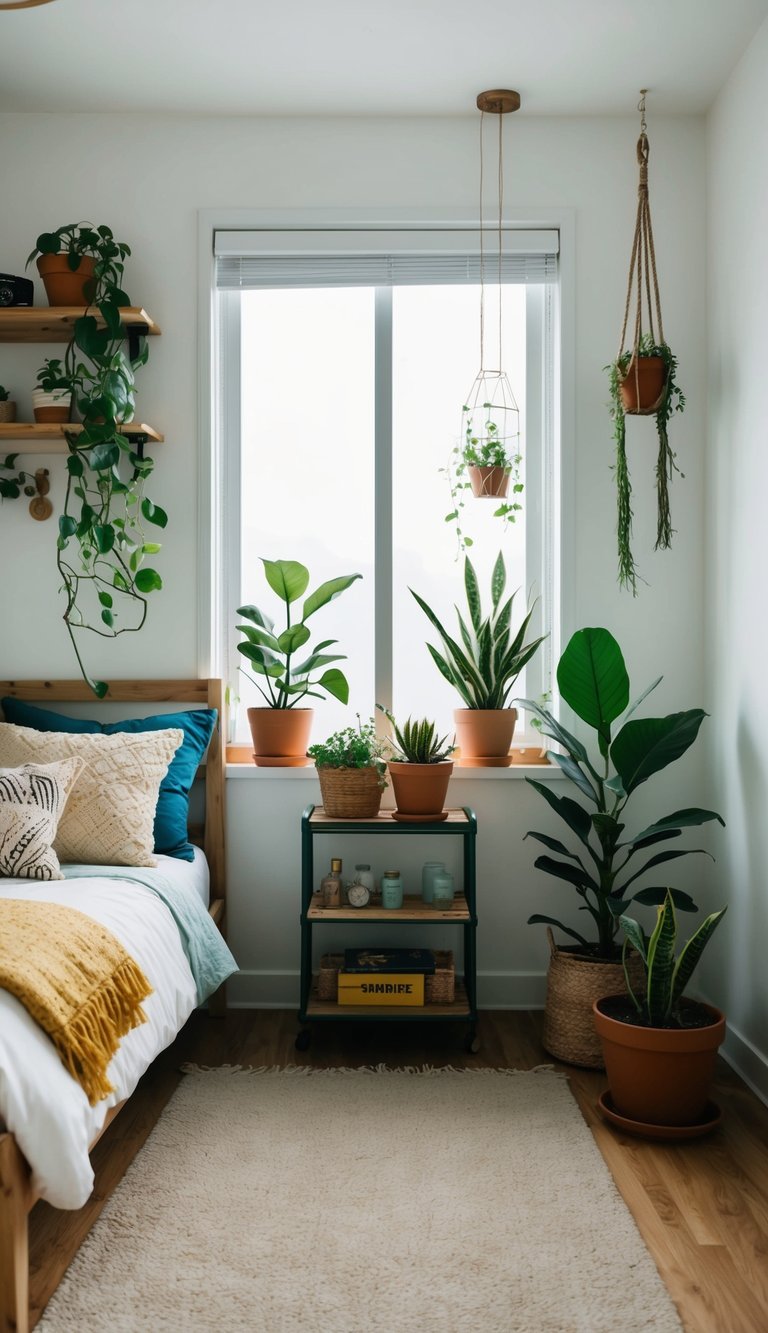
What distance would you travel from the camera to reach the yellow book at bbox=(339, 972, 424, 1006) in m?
3.15

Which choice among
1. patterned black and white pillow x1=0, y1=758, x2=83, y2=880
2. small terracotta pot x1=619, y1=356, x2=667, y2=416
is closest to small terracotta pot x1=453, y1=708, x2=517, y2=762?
small terracotta pot x1=619, y1=356, x2=667, y2=416

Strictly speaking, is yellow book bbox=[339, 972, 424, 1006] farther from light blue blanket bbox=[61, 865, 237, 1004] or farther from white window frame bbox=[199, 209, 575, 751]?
white window frame bbox=[199, 209, 575, 751]

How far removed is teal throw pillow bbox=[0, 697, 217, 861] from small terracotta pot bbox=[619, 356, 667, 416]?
5.40ft

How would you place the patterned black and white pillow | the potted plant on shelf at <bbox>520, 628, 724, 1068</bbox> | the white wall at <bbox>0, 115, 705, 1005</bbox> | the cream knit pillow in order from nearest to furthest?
the patterned black and white pillow < the cream knit pillow < the potted plant on shelf at <bbox>520, 628, 724, 1068</bbox> < the white wall at <bbox>0, 115, 705, 1005</bbox>

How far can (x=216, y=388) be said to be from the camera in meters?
3.59

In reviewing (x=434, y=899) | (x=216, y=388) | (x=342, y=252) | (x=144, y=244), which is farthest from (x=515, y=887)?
(x=144, y=244)

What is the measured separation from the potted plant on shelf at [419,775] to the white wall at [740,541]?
0.88 metres

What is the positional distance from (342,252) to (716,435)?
1382 millimetres

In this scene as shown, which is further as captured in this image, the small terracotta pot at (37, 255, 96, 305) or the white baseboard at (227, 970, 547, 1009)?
the white baseboard at (227, 970, 547, 1009)

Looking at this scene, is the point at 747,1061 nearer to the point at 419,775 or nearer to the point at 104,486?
the point at 419,775

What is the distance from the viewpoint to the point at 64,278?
3.30m

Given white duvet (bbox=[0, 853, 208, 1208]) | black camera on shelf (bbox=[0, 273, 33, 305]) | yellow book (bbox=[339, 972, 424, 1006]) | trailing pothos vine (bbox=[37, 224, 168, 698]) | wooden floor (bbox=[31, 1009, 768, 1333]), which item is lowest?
wooden floor (bbox=[31, 1009, 768, 1333])

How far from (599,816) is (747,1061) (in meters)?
0.81

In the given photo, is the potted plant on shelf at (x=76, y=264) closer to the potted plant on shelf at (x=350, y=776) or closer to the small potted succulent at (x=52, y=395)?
the small potted succulent at (x=52, y=395)
